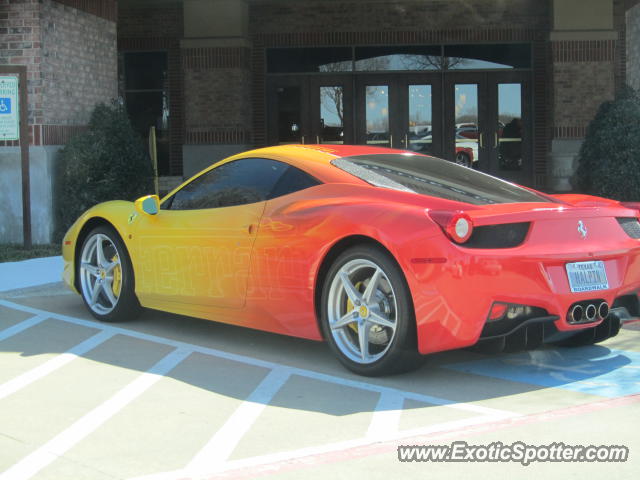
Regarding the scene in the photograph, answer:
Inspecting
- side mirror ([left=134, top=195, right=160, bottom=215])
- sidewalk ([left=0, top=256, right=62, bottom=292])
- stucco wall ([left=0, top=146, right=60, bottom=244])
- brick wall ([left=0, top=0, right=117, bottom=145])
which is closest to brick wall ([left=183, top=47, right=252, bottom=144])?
brick wall ([left=0, top=0, right=117, bottom=145])

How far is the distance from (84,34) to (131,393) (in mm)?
10803

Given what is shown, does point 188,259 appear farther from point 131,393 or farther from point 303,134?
point 303,134

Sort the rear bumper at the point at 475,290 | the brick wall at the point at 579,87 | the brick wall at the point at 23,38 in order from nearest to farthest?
the rear bumper at the point at 475,290 → the brick wall at the point at 23,38 → the brick wall at the point at 579,87

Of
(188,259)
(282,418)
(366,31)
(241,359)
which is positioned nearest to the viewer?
(282,418)

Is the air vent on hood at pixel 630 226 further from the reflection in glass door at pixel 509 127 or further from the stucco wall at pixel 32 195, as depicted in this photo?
the reflection in glass door at pixel 509 127

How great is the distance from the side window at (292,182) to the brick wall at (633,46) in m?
16.2

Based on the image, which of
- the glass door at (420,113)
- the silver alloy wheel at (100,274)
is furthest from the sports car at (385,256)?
the glass door at (420,113)

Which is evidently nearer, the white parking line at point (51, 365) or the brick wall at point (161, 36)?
the white parking line at point (51, 365)

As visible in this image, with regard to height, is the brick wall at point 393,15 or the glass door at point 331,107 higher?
the brick wall at point 393,15

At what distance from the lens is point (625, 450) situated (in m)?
4.43

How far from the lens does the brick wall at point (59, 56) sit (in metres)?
13.9

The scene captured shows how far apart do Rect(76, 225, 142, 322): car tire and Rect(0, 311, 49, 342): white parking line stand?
434 millimetres

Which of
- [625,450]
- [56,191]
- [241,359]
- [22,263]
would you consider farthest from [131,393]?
[56,191]

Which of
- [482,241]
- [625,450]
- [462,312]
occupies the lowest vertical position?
[625,450]
